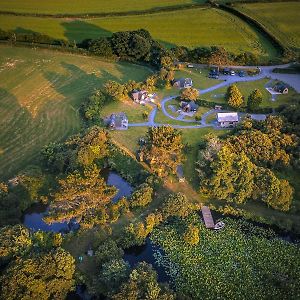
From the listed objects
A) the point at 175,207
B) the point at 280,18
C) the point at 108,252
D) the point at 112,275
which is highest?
the point at 280,18

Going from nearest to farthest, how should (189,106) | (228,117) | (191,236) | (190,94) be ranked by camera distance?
(191,236) → (228,117) → (189,106) → (190,94)

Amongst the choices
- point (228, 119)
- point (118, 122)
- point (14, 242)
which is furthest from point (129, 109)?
point (14, 242)

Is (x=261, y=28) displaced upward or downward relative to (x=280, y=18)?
downward

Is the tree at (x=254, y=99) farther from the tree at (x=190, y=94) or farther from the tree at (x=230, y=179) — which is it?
the tree at (x=230, y=179)

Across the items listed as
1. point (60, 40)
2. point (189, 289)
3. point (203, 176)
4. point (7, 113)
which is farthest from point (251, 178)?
point (60, 40)

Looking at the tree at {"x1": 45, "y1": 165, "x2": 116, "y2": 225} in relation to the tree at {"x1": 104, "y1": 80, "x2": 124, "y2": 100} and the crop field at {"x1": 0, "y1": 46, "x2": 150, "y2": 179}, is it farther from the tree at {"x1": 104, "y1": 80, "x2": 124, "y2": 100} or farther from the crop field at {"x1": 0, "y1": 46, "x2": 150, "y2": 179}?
the tree at {"x1": 104, "y1": 80, "x2": 124, "y2": 100}

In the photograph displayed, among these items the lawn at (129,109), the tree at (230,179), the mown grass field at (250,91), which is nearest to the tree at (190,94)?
the mown grass field at (250,91)

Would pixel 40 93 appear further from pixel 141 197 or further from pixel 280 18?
pixel 280 18
